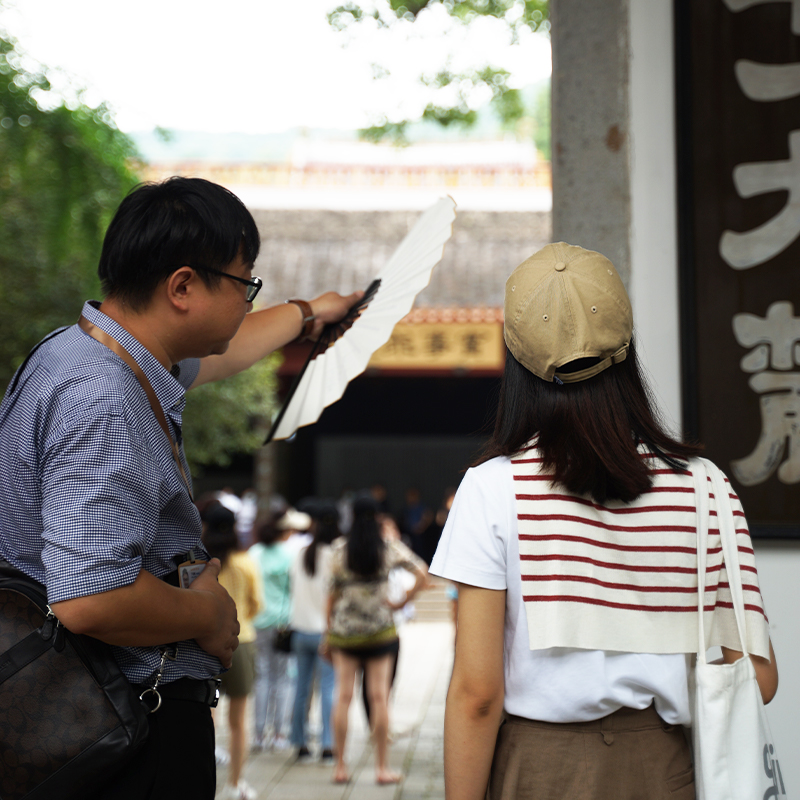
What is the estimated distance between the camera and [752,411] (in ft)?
7.01

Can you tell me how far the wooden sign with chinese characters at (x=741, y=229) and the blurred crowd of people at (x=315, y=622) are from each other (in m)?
2.88

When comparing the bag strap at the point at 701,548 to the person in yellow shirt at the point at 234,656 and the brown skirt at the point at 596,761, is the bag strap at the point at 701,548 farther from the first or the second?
the person in yellow shirt at the point at 234,656

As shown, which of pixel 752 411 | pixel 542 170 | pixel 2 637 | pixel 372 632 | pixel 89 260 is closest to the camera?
pixel 2 637

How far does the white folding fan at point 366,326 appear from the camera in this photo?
1.71m

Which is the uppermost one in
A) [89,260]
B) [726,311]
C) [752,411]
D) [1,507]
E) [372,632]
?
[89,260]

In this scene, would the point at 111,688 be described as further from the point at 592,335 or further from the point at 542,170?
the point at 542,170

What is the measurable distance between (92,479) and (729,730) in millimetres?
969

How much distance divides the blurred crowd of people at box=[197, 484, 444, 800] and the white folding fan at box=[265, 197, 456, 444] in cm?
259

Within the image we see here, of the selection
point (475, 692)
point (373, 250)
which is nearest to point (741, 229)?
point (475, 692)

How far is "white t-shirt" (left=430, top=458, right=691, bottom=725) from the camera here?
1182mm

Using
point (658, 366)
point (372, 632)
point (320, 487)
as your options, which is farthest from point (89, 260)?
point (320, 487)

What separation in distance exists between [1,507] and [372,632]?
3.70m

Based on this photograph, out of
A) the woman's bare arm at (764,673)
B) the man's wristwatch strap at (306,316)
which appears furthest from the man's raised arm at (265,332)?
the woman's bare arm at (764,673)

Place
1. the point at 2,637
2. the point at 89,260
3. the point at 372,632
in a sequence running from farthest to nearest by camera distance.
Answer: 1. the point at 89,260
2. the point at 372,632
3. the point at 2,637
